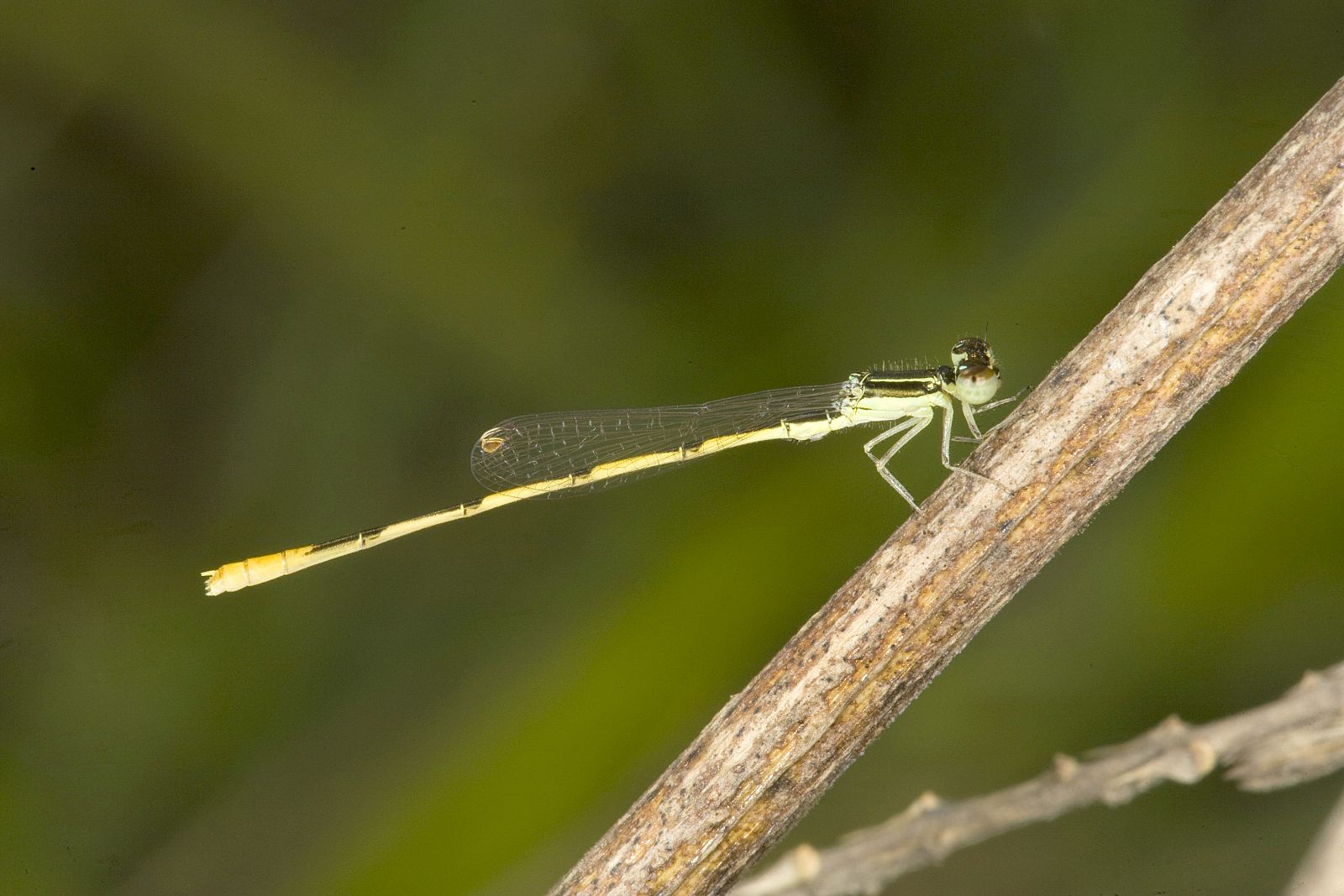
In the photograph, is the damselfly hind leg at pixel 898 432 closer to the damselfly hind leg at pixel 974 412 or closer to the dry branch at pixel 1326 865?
the damselfly hind leg at pixel 974 412

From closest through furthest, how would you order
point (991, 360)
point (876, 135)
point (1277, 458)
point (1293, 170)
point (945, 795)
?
point (1293, 170), point (1277, 458), point (991, 360), point (945, 795), point (876, 135)

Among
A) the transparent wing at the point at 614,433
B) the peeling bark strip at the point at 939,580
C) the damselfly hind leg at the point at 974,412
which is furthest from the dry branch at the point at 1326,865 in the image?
the transparent wing at the point at 614,433

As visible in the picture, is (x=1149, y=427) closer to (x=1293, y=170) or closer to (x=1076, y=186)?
(x=1293, y=170)

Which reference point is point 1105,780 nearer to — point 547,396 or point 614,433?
point 614,433

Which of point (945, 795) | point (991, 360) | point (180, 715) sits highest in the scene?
point (180, 715)

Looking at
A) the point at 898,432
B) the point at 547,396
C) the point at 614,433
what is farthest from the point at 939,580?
the point at 547,396

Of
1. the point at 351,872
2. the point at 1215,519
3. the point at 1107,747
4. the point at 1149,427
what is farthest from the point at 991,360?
the point at 351,872

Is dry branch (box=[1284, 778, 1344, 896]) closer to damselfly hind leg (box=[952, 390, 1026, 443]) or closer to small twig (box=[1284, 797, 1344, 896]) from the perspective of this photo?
small twig (box=[1284, 797, 1344, 896])
